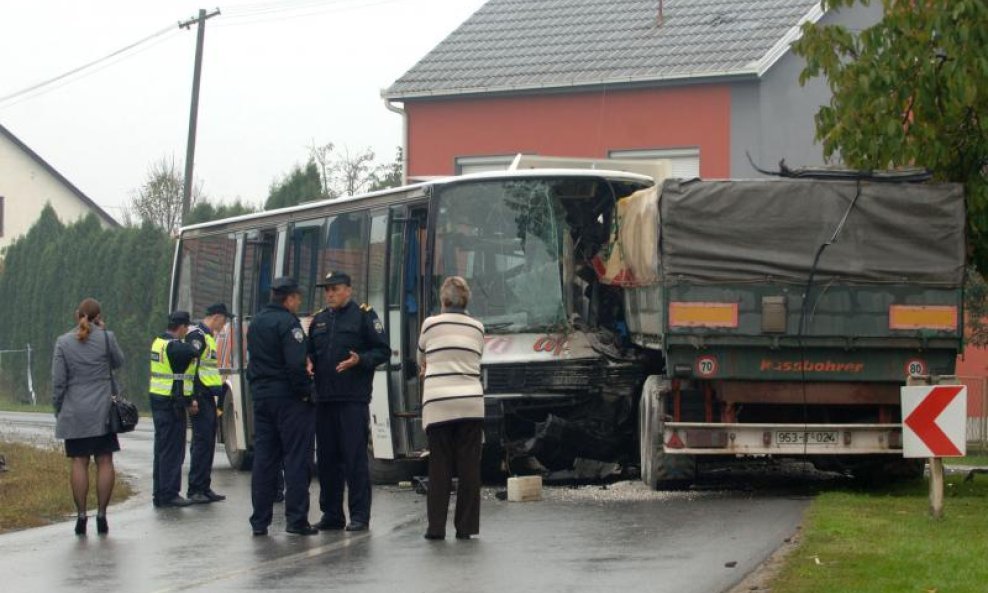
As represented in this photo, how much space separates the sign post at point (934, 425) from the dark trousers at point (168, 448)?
673cm

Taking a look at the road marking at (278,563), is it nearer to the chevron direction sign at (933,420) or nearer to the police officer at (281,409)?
the police officer at (281,409)

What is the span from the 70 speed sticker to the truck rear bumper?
17.2 inches

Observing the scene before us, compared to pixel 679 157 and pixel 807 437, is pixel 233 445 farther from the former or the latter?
pixel 679 157

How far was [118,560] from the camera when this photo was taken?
12320 millimetres

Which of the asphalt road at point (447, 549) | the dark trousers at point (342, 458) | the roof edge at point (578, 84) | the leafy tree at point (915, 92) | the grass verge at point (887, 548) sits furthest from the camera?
the roof edge at point (578, 84)

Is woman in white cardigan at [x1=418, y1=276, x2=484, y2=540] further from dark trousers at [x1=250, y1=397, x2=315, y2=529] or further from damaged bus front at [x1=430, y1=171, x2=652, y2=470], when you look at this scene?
damaged bus front at [x1=430, y1=171, x2=652, y2=470]

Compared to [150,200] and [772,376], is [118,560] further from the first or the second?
[150,200]

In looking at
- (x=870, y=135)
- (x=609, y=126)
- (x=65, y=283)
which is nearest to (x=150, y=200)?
(x=65, y=283)

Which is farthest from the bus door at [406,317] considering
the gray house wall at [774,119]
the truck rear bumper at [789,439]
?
the gray house wall at [774,119]

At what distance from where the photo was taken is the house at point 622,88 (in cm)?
3388

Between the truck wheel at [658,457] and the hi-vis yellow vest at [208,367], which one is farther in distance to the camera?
the hi-vis yellow vest at [208,367]

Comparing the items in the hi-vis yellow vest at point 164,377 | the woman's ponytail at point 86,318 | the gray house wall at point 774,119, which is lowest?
the hi-vis yellow vest at point 164,377

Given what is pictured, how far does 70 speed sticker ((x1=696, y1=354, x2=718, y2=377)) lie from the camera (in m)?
15.3

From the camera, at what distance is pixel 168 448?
16.6m
